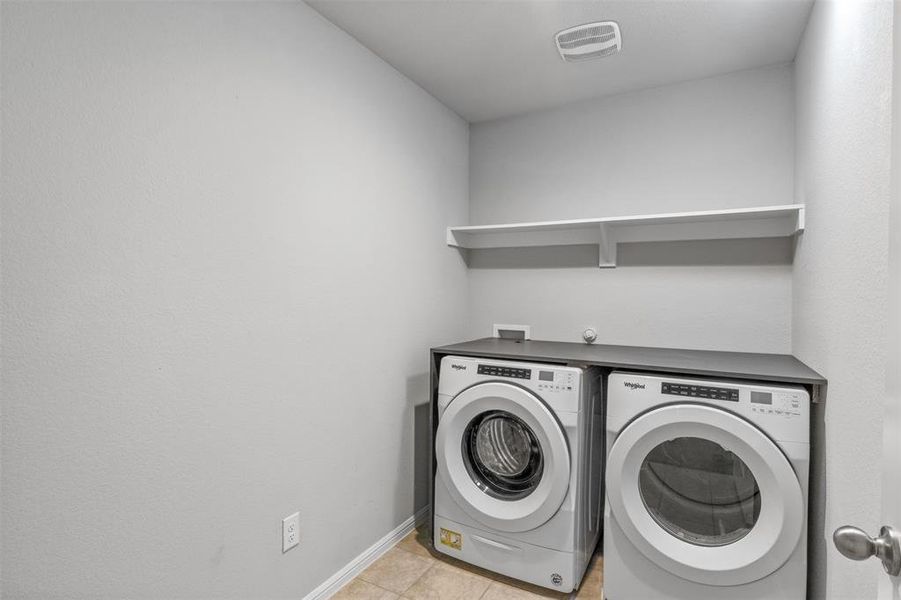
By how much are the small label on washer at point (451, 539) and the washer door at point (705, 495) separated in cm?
73

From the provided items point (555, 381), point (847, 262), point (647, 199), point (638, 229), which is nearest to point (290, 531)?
point (555, 381)

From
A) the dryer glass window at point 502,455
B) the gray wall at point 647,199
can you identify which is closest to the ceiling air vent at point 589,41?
the gray wall at point 647,199

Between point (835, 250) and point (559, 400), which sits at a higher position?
point (835, 250)

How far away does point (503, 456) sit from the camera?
2172 mm

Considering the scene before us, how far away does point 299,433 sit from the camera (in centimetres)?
177

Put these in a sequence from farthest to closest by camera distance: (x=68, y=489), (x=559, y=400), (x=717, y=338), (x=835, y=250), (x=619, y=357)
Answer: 1. (x=717, y=338)
2. (x=619, y=357)
3. (x=559, y=400)
4. (x=835, y=250)
5. (x=68, y=489)

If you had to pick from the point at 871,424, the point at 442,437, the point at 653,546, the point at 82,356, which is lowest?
the point at 653,546

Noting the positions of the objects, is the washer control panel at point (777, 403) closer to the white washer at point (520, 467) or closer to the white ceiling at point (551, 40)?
the white washer at point (520, 467)

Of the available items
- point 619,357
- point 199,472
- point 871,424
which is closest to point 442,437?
point 619,357

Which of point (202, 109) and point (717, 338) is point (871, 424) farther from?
point (202, 109)

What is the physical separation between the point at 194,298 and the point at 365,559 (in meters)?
1.41

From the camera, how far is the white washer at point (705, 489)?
5.08ft

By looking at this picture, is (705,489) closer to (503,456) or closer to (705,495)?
(705,495)

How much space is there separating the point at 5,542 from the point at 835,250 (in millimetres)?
2272
